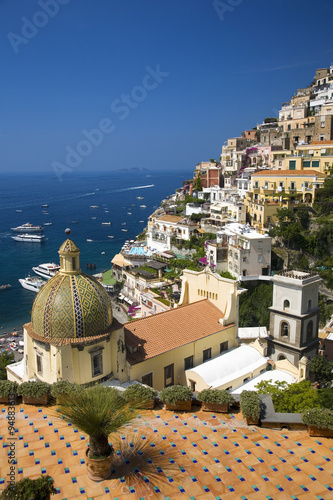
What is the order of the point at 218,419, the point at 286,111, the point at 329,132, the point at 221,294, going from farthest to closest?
the point at 286,111 → the point at 329,132 → the point at 221,294 → the point at 218,419

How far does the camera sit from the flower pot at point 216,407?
32.4 ft

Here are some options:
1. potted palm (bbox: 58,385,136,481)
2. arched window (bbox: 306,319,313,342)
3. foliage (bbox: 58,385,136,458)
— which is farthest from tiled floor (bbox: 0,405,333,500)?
arched window (bbox: 306,319,313,342)

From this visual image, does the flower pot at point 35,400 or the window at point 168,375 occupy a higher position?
the flower pot at point 35,400

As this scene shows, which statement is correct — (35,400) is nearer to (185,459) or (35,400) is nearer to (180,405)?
(180,405)

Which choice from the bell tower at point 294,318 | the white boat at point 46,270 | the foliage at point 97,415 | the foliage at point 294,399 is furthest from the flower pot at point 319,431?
the white boat at point 46,270

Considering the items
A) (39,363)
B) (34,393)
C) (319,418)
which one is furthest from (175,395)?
(39,363)

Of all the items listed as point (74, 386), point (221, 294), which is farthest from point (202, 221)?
point (74, 386)

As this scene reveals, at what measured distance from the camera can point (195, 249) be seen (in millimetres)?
50406

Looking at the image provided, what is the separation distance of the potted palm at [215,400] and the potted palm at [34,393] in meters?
3.90

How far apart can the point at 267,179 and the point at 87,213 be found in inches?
3322

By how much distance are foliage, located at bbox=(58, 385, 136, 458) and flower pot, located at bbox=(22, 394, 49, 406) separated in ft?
9.58

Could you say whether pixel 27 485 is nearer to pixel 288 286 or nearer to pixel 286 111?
pixel 288 286

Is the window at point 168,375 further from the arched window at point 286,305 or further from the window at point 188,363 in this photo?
the arched window at point 286,305

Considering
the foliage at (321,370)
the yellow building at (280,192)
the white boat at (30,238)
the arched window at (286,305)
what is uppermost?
the yellow building at (280,192)
